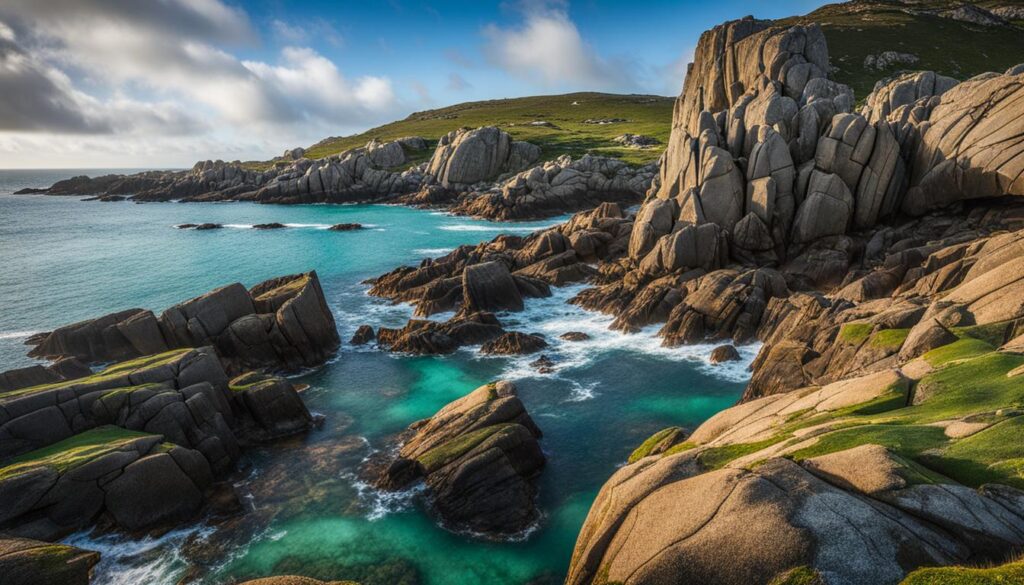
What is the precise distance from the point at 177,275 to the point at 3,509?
206 ft

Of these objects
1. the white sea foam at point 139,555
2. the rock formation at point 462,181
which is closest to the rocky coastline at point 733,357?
the white sea foam at point 139,555

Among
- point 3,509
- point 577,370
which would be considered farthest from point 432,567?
point 577,370

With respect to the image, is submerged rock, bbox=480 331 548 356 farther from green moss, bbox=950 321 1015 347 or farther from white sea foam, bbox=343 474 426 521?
green moss, bbox=950 321 1015 347

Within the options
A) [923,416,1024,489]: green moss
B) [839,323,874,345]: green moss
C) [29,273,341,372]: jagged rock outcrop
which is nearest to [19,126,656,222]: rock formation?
[29,273,341,372]: jagged rock outcrop

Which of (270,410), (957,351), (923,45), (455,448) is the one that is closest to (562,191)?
(270,410)

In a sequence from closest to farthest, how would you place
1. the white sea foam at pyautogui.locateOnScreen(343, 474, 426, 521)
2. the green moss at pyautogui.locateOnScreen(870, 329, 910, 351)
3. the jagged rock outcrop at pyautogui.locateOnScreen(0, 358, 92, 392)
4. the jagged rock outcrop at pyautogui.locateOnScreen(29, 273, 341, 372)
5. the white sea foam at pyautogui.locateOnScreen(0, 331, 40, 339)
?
the white sea foam at pyautogui.locateOnScreen(343, 474, 426, 521) → the green moss at pyautogui.locateOnScreen(870, 329, 910, 351) → the jagged rock outcrop at pyautogui.locateOnScreen(0, 358, 92, 392) → the jagged rock outcrop at pyautogui.locateOnScreen(29, 273, 341, 372) → the white sea foam at pyautogui.locateOnScreen(0, 331, 40, 339)

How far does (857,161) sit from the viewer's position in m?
53.9

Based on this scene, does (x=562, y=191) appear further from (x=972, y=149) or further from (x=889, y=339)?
(x=889, y=339)

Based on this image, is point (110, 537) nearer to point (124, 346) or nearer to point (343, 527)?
point (343, 527)

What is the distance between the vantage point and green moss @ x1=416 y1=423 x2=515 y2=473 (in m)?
28.5

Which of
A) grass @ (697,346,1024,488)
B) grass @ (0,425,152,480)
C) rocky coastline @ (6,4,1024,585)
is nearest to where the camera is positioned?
rocky coastline @ (6,4,1024,585)

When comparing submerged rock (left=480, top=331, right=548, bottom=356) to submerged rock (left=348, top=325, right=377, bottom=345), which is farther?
submerged rock (left=348, top=325, right=377, bottom=345)

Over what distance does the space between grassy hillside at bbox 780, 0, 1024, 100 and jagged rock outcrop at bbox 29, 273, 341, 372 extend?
15155cm

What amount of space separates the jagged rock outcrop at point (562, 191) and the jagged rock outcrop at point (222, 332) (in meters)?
76.8
